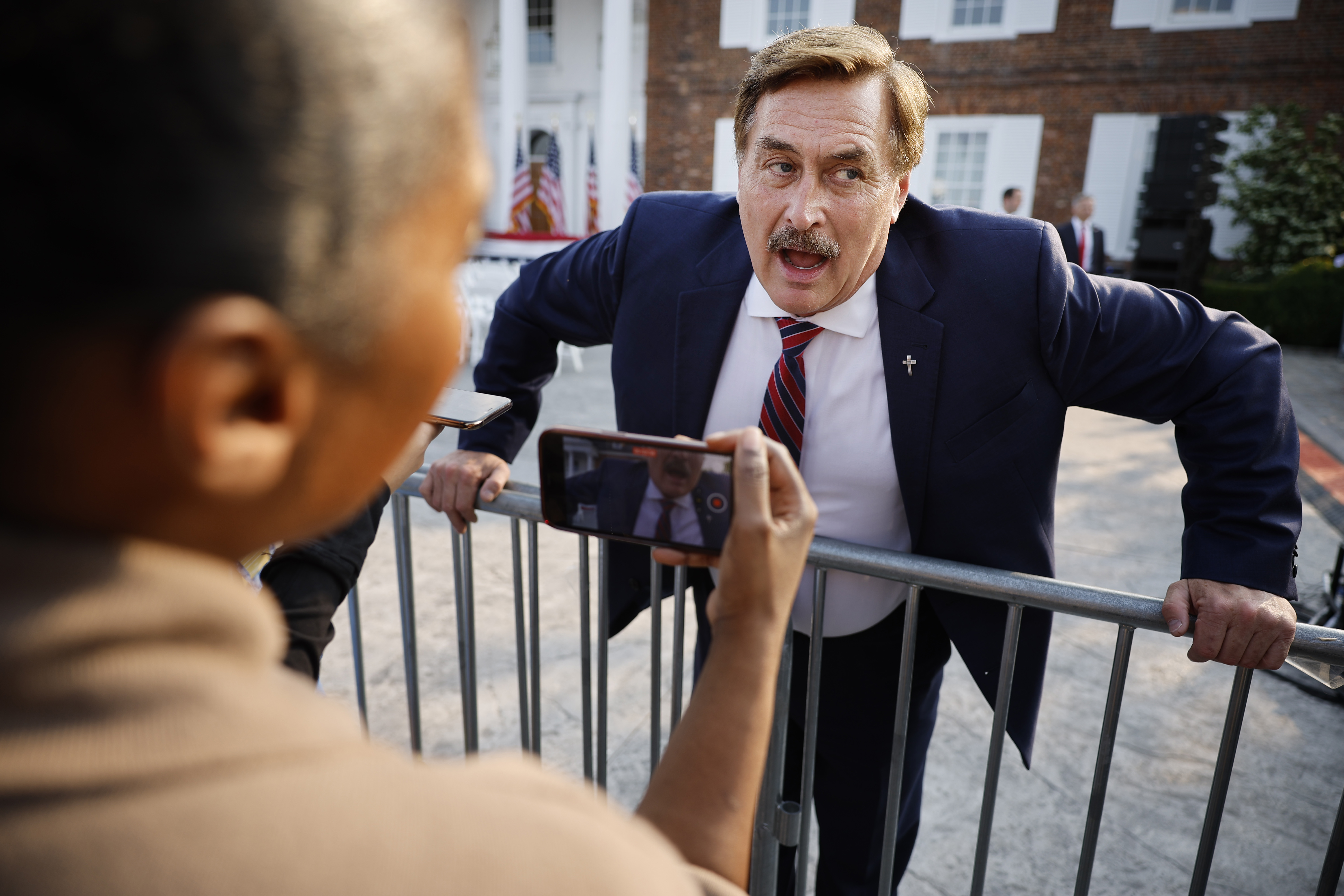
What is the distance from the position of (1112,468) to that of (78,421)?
716cm

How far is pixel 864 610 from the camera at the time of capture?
1.95 metres

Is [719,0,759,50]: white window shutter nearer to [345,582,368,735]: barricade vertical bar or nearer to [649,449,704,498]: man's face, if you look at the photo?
[345,582,368,735]: barricade vertical bar

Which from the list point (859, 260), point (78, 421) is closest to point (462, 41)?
point (78, 421)

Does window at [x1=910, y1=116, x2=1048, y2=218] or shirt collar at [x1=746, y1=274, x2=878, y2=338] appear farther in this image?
window at [x1=910, y1=116, x2=1048, y2=218]

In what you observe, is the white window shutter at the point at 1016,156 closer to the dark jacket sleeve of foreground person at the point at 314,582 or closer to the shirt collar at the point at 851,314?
the shirt collar at the point at 851,314

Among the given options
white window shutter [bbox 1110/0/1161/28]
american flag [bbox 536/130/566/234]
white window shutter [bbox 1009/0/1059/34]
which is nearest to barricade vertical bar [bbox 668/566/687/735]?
american flag [bbox 536/130/566/234]

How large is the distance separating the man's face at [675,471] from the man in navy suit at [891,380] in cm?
74

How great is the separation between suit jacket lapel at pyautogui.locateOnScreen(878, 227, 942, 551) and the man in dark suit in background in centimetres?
→ 1171

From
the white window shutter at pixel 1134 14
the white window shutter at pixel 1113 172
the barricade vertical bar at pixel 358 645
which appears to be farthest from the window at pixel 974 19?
the barricade vertical bar at pixel 358 645

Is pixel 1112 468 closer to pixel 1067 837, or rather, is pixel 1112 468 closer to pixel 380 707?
pixel 1067 837

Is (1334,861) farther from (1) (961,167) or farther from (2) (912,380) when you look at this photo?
(1) (961,167)

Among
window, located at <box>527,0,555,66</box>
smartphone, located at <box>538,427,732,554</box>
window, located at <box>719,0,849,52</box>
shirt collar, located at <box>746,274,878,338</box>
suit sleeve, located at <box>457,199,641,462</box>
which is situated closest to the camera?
smartphone, located at <box>538,427,732,554</box>

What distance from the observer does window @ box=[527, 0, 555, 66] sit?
19281 millimetres

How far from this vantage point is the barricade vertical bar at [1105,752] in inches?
61.5
